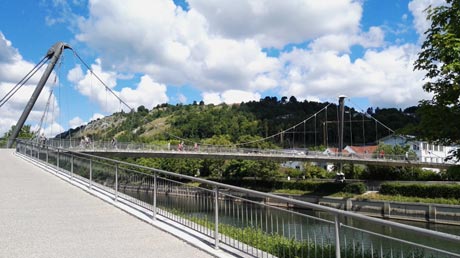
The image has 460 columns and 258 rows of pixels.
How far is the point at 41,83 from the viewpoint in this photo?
34750mm

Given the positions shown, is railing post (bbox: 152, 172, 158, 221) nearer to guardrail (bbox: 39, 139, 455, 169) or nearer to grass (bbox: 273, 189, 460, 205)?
guardrail (bbox: 39, 139, 455, 169)

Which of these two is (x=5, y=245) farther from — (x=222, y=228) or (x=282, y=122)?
(x=282, y=122)

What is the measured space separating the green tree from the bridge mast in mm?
31173

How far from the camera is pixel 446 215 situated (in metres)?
33.2

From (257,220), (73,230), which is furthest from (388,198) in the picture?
(73,230)

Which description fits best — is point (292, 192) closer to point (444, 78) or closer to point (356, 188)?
point (356, 188)

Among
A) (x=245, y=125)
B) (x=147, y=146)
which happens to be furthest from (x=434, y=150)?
(x=245, y=125)

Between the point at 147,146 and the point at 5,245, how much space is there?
41.2 meters

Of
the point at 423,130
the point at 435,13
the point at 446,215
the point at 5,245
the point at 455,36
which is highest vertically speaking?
the point at 435,13

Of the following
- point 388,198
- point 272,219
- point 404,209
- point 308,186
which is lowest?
point 404,209

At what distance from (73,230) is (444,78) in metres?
7.76

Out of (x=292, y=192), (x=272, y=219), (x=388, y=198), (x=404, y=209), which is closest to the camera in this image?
(x=272, y=219)

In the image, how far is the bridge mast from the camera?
109 ft

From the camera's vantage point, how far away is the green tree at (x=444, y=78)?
7.61 m
